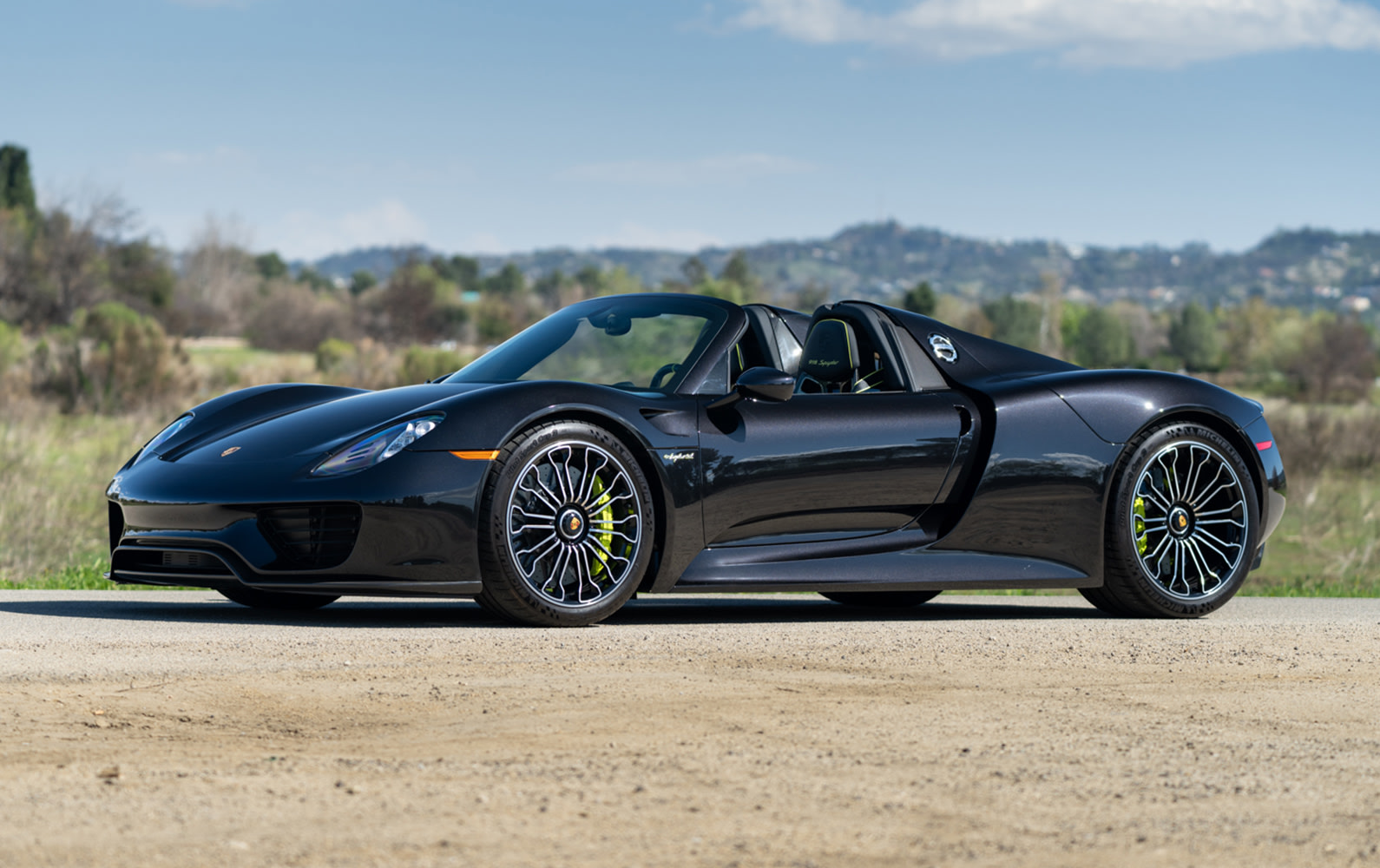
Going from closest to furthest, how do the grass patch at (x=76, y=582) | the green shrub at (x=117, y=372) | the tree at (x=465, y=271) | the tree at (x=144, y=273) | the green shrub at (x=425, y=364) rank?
the grass patch at (x=76, y=582), the green shrub at (x=117, y=372), the green shrub at (x=425, y=364), the tree at (x=144, y=273), the tree at (x=465, y=271)

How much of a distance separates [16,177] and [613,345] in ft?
300

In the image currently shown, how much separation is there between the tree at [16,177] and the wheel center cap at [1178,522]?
3522 inches

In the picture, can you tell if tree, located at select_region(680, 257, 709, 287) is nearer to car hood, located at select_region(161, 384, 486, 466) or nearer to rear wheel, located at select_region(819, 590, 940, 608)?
rear wheel, located at select_region(819, 590, 940, 608)

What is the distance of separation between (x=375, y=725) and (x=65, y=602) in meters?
3.92

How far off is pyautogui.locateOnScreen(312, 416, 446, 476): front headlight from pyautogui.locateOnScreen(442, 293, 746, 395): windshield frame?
2.91 feet

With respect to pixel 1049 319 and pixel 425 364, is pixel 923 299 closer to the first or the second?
pixel 1049 319

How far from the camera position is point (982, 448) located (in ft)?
23.8

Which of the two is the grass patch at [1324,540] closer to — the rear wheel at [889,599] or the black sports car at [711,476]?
the rear wheel at [889,599]

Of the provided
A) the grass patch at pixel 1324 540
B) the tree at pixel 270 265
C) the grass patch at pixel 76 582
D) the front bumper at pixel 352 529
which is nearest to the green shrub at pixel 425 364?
the grass patch at pixel 1324 540

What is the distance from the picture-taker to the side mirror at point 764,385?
6703mm

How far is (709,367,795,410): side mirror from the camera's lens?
6.70 meters

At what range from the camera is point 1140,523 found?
7570mm

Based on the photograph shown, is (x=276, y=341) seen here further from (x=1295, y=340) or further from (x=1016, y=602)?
(x=1016, y=602)

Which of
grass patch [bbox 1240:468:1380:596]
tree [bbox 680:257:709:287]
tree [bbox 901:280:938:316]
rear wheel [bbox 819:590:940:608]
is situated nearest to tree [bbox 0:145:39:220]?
tree [bbox 680:257:709:287]
